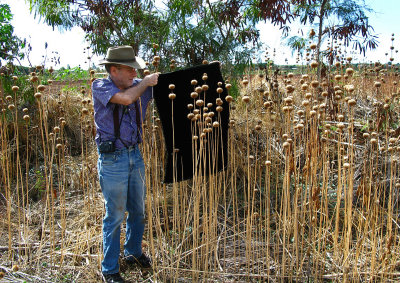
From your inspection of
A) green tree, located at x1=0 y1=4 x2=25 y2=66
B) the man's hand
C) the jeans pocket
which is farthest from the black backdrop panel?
green tree, located at x1=0 y1=4 x2=25 y2=66

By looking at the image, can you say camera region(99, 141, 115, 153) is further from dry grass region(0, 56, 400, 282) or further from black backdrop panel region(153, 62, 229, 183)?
black backdrop panel region(153, 62, 229, 183)

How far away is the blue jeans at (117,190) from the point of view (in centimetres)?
226

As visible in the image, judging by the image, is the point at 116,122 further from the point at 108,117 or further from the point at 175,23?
the point at 175,23

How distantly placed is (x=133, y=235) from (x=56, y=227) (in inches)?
46.6

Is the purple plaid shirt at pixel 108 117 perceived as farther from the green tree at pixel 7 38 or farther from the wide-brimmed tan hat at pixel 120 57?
the green tree at pixel 7 38

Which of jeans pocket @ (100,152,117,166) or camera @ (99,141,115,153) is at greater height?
camera @ (99,141,115,153)

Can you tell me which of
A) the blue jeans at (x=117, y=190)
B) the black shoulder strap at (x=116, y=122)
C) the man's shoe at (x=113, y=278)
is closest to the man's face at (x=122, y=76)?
the black shoulder strap at (x=116, y=122)

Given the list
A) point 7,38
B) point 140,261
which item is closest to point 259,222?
point 140,261

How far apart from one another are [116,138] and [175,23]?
67.1 inches

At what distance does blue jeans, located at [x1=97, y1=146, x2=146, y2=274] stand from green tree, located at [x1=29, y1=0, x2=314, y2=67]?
1.55 metres

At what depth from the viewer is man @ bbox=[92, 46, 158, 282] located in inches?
87.4

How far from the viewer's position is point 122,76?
234 centimetres

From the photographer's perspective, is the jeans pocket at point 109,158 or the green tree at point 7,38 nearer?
the jeans pocket at point 109,158

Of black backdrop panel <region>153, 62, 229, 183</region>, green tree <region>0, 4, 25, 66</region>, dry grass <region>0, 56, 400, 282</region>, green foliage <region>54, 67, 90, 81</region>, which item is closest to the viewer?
dry grass <region>0, 56, 400, 282</region>
